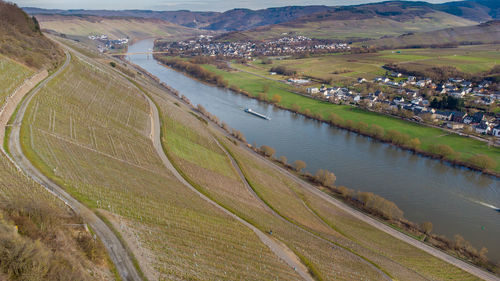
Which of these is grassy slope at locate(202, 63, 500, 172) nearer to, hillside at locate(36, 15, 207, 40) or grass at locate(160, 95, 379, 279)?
grass at locate(160, 95, 379, 279)

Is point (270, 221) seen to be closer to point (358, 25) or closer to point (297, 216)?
point (297, 216)

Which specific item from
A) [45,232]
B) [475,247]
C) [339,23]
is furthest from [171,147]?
[339,23]

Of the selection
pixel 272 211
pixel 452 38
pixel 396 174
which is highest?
pixel 452 38

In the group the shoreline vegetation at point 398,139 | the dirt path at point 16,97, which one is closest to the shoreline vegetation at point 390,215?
the shoreline vegetation at point 398,139

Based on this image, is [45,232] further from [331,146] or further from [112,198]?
[331,146]

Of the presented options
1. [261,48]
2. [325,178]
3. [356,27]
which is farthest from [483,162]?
[356,27]

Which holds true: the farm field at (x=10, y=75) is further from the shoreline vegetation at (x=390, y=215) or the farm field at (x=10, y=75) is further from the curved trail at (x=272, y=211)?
the shoreline vegetation at (x=390, y=215)
